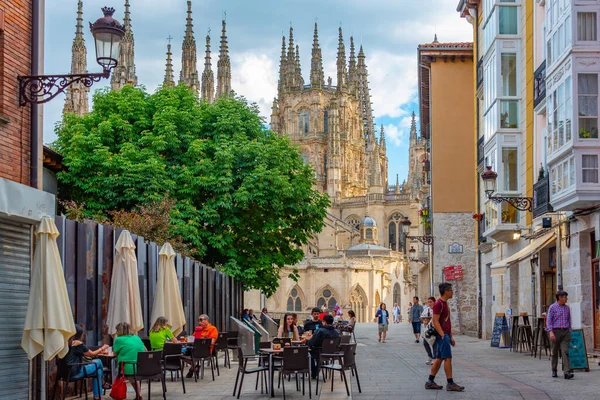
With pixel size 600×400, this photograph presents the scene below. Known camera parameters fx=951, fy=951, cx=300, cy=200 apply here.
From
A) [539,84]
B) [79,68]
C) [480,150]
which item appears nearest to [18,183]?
[539,84]

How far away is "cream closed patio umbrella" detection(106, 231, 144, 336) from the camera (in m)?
14.7

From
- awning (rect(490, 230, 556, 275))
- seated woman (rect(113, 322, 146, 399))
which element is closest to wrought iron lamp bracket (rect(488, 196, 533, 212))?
awning (rect(490, 230, 556, 275))

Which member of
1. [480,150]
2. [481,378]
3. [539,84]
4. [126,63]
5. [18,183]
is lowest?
[481,378]

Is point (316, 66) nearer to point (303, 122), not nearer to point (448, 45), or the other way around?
point (303, 122)

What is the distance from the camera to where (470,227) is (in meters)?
41.2

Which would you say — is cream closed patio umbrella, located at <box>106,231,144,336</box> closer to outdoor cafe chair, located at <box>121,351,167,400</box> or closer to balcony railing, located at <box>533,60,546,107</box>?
outdoor cafe chair, located at <box>121,351,167,400</box>

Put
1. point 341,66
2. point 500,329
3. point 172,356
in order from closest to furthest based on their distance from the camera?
point 172,356
point 500,329
point 341,66

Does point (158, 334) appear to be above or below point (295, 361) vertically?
above

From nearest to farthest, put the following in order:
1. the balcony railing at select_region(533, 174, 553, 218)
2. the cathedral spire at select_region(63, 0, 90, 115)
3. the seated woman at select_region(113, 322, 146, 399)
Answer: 1. the seated woman at select_region(113, 322, 146, 399)
2. the balcony railing at select_region(533, 174, 553, 218)
3. the cathedral spire at select_region(63, 0, 90, 115)

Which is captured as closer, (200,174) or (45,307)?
(45,307)

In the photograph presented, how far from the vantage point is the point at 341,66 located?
121188 millimetres

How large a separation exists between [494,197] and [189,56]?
5625 centimetres

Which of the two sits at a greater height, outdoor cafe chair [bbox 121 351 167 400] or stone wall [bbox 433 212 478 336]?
stone wall [bbox 433 212 478 336]

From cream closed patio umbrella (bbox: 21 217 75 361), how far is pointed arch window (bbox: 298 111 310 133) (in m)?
108
